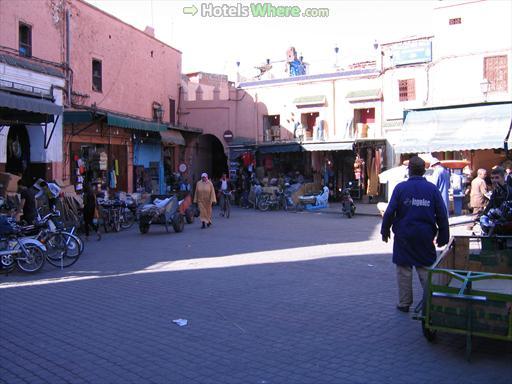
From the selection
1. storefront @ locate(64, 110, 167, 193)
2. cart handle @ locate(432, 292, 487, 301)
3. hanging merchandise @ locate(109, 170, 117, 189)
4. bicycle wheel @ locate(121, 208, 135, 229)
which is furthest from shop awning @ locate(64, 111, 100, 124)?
cart handle @ locate(432, 292, 487, 301)

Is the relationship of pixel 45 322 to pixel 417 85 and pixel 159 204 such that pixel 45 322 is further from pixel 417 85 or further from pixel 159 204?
pixel 417 85

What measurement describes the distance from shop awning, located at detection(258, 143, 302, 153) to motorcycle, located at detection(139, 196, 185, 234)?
38.1 ft

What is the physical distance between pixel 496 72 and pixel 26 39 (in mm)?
17884

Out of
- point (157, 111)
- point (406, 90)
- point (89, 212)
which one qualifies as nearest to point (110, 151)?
point (157, 111)

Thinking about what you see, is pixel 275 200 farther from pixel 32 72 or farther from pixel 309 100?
pixel 32 72

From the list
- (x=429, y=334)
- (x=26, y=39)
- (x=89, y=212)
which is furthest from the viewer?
(x=26, y=39)

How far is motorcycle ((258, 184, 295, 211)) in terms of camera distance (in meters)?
24.8

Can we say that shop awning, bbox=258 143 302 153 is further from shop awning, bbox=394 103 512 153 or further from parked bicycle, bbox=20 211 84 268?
parked bicycle, bbox=20 211 84 268

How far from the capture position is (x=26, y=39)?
59.1 ft

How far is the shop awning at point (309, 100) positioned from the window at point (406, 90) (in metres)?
4.19

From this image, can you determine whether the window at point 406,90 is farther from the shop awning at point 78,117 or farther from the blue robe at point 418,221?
the blue robe at point 418,221

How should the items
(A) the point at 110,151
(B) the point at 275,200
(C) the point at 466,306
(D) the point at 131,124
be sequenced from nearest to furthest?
1. (C) the point at 466,306
2. (D) the point at 131,124
3. (A) the point at 110,151
4. (B) the point at 275,200

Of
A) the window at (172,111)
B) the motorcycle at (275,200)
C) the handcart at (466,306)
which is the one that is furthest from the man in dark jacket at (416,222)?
the window at (172,111)

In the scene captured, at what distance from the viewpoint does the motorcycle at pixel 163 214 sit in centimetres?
1554
